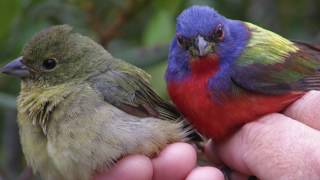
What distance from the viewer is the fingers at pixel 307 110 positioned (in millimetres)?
3154

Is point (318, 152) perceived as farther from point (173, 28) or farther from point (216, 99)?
point (173, 28)

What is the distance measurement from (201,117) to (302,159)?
2.13 feet

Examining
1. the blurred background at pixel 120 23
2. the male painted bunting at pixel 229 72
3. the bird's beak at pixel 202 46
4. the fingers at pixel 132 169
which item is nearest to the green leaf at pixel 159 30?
the blurred background at pixel 120 23

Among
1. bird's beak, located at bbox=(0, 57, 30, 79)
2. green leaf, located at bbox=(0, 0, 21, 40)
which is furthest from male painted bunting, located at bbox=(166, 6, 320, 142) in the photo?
green leaf, located at bbox=(0, 0, 21, 40)

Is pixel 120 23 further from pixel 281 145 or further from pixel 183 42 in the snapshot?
pixel 281 145

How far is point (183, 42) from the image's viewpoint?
11.9 feet

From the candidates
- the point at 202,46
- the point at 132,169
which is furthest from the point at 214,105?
the point at 132,169

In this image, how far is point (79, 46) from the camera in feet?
12.0

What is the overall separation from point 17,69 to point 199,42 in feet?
2.91

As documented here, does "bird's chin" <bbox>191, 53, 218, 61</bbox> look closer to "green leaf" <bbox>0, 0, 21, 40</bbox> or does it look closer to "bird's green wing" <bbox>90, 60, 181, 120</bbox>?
"bird's green wing" <bbox>90, 60, 181, 120</bbox>

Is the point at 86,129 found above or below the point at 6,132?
above

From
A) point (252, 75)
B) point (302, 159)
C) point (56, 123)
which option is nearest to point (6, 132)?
point (56, 123)

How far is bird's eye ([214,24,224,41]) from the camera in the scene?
12.0 ft

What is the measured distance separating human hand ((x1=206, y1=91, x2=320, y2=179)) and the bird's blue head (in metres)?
0.44
